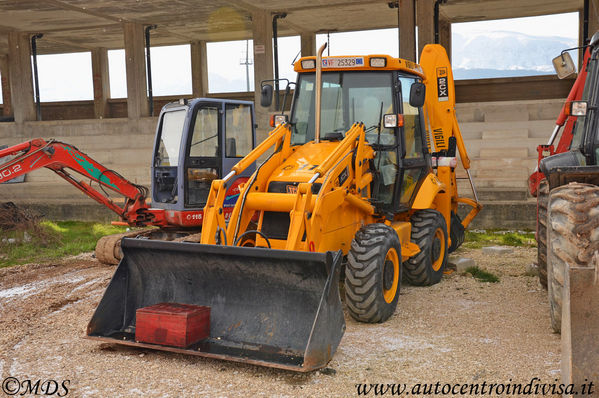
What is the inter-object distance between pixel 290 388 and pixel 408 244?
302 cm

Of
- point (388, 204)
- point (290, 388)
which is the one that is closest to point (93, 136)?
point (388, 204)

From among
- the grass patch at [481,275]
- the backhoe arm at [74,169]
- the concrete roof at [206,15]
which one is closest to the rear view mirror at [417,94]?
the grass patch at [481,275]

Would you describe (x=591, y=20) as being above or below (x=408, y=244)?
above

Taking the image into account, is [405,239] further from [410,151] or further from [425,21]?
[425,21]

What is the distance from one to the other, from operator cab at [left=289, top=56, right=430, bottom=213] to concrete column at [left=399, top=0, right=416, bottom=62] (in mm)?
9870

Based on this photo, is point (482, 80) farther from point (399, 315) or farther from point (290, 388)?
point (290, 388)

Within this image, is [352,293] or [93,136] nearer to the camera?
[352,293]

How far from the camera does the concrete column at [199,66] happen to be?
985 inches

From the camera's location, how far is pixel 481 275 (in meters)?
7.75

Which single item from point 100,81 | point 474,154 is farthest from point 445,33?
point 100,81

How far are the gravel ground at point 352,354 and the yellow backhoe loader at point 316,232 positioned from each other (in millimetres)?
145

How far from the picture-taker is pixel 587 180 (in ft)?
16.0

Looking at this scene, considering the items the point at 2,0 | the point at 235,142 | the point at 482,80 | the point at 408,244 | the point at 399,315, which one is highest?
the point at 2,0

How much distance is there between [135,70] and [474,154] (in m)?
10.4
